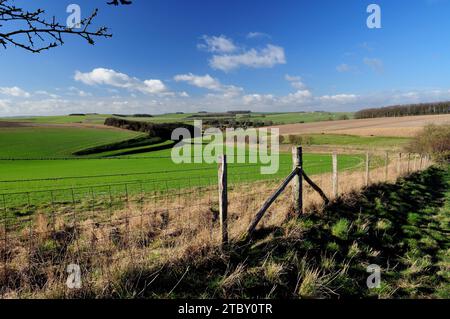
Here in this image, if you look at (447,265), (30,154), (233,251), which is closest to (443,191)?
(447,265)

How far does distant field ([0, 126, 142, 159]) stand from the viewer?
41094mm

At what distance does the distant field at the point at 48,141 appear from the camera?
41094mm

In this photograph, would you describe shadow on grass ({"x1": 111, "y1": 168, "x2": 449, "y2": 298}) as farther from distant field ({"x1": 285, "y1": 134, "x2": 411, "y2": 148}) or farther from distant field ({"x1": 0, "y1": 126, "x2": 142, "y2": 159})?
distant field ({"x1": 285, "y1": 134, "x2": 411, "y2": 148})

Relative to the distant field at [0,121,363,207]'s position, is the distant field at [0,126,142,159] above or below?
above

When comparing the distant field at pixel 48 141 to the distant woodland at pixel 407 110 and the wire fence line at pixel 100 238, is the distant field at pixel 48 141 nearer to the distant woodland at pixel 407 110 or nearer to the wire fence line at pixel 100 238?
the wire fence line at pixel 100 238

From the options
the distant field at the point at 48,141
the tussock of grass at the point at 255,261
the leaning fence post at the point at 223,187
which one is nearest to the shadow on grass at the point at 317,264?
the tussock of grass at the point at 255,261

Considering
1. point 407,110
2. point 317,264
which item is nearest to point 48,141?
point 317,264

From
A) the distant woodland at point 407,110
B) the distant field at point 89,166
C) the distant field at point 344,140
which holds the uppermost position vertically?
the distant woodland at point 407,110

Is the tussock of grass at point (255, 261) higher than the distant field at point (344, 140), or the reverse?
the distant field at point (344, 140)

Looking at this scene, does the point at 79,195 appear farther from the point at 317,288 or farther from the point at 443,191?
the point at 443,191

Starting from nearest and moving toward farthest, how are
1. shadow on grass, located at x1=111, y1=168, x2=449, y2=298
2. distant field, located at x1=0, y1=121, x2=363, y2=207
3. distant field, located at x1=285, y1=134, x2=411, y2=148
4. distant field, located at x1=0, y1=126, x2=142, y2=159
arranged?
1. shadow on grass, located at x1=111, y1=168, x2=449, y2=298
2. distant field, located at x1=0, y1=121, x2=363, y2=207
3. distant field, located at x1=0, y1=126, x2=142, y2=159
4. distant field, located at x1=285, y1=134, x2=411, y2=148

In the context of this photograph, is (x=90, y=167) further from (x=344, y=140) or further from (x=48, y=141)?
(x=344, y=140)

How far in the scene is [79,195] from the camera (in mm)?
14258

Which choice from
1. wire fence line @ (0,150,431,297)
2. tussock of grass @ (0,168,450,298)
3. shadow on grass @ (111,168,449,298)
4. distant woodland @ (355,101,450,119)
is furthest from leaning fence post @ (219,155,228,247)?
distant woodland @ (355,101,450,119)
